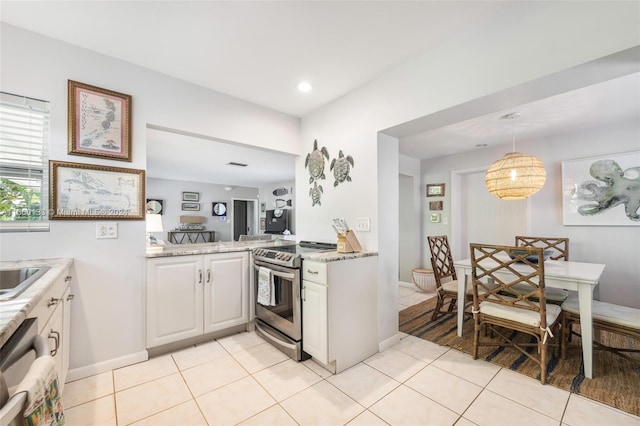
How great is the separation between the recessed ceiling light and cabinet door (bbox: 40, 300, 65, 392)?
237 centimetres

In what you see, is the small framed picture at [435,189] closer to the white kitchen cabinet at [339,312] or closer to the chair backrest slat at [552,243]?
the chair backrest slat at [552,243]

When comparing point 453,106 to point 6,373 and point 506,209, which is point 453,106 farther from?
point 506,209

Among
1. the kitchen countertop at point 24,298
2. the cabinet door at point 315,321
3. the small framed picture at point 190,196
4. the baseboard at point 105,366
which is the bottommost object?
the baseboard at point 105,366

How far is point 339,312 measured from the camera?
6.79 ft

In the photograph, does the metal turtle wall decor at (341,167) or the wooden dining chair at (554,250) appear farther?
the metal turtle wall decor at (341,167)

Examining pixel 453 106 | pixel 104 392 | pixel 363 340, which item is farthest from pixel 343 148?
pixel 104 392

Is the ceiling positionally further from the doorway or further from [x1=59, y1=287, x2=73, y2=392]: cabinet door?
the doorway

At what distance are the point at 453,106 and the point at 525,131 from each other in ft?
7.10

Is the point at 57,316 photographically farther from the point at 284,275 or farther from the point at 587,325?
the point at 587,325

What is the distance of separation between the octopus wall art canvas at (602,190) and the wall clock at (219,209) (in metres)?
7.90

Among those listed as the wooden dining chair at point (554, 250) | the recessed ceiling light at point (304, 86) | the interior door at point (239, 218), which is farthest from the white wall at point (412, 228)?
the interior door at point (239, 218)

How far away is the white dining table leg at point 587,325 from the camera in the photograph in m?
1.90

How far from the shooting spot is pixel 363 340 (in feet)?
7.31

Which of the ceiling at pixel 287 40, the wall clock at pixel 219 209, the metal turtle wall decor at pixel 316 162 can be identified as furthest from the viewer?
the wall clock at pixel 219 209
